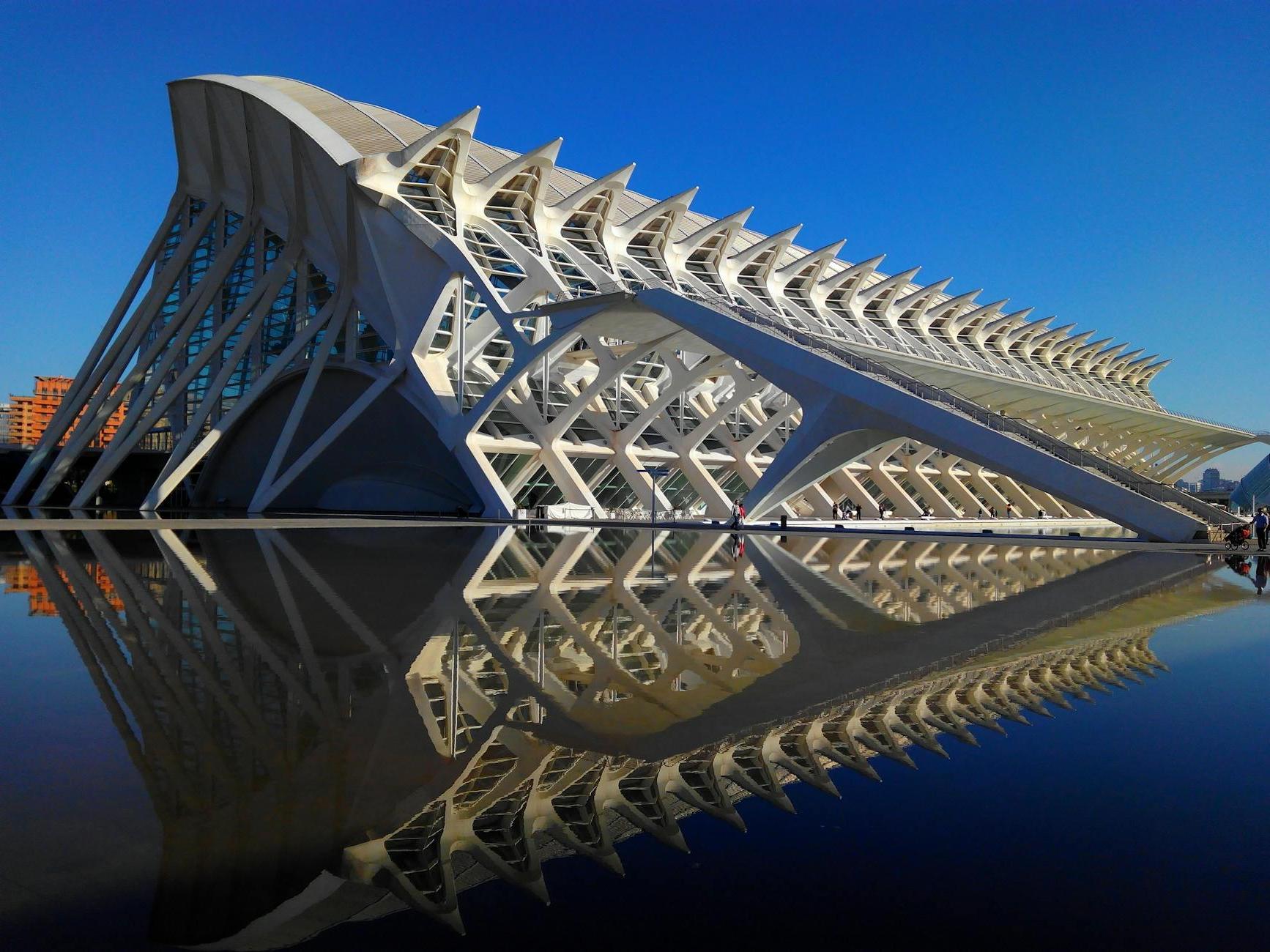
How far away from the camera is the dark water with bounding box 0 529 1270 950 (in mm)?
2258

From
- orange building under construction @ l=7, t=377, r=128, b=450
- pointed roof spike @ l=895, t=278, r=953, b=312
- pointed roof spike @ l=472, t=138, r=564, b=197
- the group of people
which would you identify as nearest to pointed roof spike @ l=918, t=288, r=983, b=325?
pointed roof spike @ l=895, t=278, r=953, b=312

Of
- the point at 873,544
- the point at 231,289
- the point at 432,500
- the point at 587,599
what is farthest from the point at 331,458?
the point at 587,599

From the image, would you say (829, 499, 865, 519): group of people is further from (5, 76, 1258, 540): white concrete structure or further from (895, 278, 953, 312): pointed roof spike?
(895, 278, 953, 312): pointed roof spike

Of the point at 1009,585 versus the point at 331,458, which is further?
the point at 331,458

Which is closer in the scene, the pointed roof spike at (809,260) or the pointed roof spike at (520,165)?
the pointed roof spike at (520,165)

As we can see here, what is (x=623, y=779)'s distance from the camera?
3.27m

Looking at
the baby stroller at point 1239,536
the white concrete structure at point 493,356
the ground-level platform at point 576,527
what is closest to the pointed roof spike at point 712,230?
the white concrete structure at point 493,356

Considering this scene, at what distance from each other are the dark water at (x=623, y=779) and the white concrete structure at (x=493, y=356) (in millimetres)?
12916

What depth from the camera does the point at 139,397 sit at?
35062mm

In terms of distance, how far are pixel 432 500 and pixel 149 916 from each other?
30.0 metres

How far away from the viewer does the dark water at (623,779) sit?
2258mm

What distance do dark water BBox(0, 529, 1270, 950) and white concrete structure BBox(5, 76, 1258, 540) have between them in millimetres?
12916

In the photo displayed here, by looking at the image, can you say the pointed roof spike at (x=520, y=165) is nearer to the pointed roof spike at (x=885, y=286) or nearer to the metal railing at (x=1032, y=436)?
the metal railing at (x=1032, y=436)

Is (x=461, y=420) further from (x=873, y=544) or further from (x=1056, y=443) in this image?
(x=1056, y=443)
